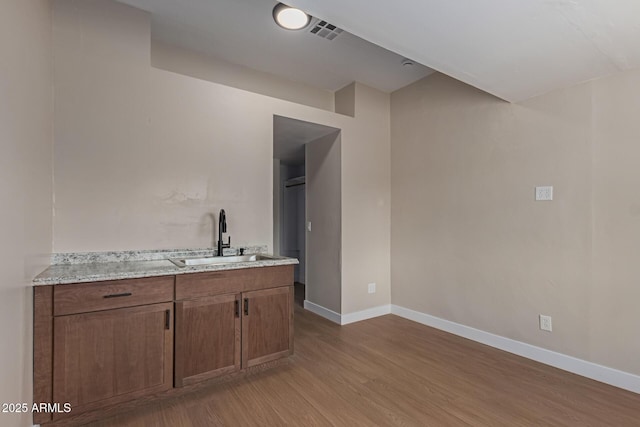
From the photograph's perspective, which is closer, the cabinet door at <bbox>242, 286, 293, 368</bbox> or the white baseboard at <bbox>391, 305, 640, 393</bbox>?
the white baseboard at <bbox>391, 305, 640, 393</bbox>

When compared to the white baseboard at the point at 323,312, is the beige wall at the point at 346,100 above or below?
above

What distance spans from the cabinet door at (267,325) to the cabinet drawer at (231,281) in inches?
2.4

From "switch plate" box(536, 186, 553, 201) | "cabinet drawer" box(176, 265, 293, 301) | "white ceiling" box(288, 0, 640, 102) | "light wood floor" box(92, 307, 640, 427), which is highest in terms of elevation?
"white ceiling" box(288, 0, 640, 102)

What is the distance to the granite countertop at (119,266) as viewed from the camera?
1.75 m

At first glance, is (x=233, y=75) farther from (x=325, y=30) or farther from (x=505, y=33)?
(x=505, y=33)

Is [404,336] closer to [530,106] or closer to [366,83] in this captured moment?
[530,106]

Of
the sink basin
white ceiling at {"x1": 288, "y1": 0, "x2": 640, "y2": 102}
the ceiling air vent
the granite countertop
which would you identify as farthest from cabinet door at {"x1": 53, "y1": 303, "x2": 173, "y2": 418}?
the ceiling air vent

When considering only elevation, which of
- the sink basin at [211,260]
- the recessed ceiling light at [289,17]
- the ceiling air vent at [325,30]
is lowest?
the sink basin at [211,260]

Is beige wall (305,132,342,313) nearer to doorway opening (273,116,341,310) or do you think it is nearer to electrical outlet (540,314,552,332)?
doorway opening (273,116,341,310)

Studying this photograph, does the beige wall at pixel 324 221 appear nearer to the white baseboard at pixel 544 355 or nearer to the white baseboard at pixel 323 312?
the white baseboard at pixel 323 312

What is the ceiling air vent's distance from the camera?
2.62 meters

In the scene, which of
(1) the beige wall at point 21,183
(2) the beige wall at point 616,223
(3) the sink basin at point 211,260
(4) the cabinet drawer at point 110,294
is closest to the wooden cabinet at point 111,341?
(4) the cabinet drawer at point 110,294

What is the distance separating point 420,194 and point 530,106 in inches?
53.9

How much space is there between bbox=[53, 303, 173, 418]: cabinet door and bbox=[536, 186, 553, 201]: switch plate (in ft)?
10.1
